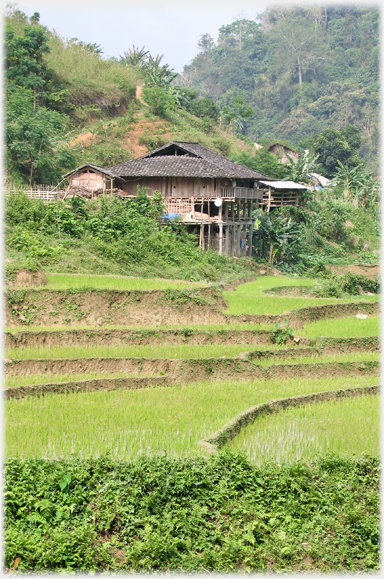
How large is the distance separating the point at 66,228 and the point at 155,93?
23.0 m

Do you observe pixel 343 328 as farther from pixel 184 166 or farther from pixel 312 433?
pixel 184 166

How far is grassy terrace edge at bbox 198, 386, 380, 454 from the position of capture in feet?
27.5

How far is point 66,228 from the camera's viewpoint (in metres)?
21.8

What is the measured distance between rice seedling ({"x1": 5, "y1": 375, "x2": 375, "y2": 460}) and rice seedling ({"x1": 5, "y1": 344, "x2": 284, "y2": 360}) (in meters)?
1.54

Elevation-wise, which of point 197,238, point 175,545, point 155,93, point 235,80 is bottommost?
point 175,545

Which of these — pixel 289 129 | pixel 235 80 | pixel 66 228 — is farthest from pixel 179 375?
pixel 235 80

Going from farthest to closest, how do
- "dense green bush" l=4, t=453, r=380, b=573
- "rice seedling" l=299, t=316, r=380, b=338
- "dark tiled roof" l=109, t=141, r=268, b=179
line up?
1. "dark tiled roof" l=109, t=141, r=268, b=179
2. "rice seedling" l=299, t=316, r=380, b=338
3. "dense green bush" l=4, t=453, r=380, b=573

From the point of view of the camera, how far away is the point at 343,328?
16.2 metres

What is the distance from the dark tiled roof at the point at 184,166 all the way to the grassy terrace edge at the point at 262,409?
17.4m

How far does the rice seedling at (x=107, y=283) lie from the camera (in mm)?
16453

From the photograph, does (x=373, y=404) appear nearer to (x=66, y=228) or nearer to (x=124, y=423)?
(x=124, y=423)

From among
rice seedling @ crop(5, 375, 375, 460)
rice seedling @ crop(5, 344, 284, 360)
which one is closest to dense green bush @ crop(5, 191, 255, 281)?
rice seedling @ crop(5, 344, 284, 360)

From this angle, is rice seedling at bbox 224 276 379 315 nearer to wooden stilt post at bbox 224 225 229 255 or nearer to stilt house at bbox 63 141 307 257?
stilt house at bbox 63 141 307 257

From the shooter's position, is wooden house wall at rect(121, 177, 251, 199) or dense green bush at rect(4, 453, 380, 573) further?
wooden house wall at rect(121, 177, 251, 199)
